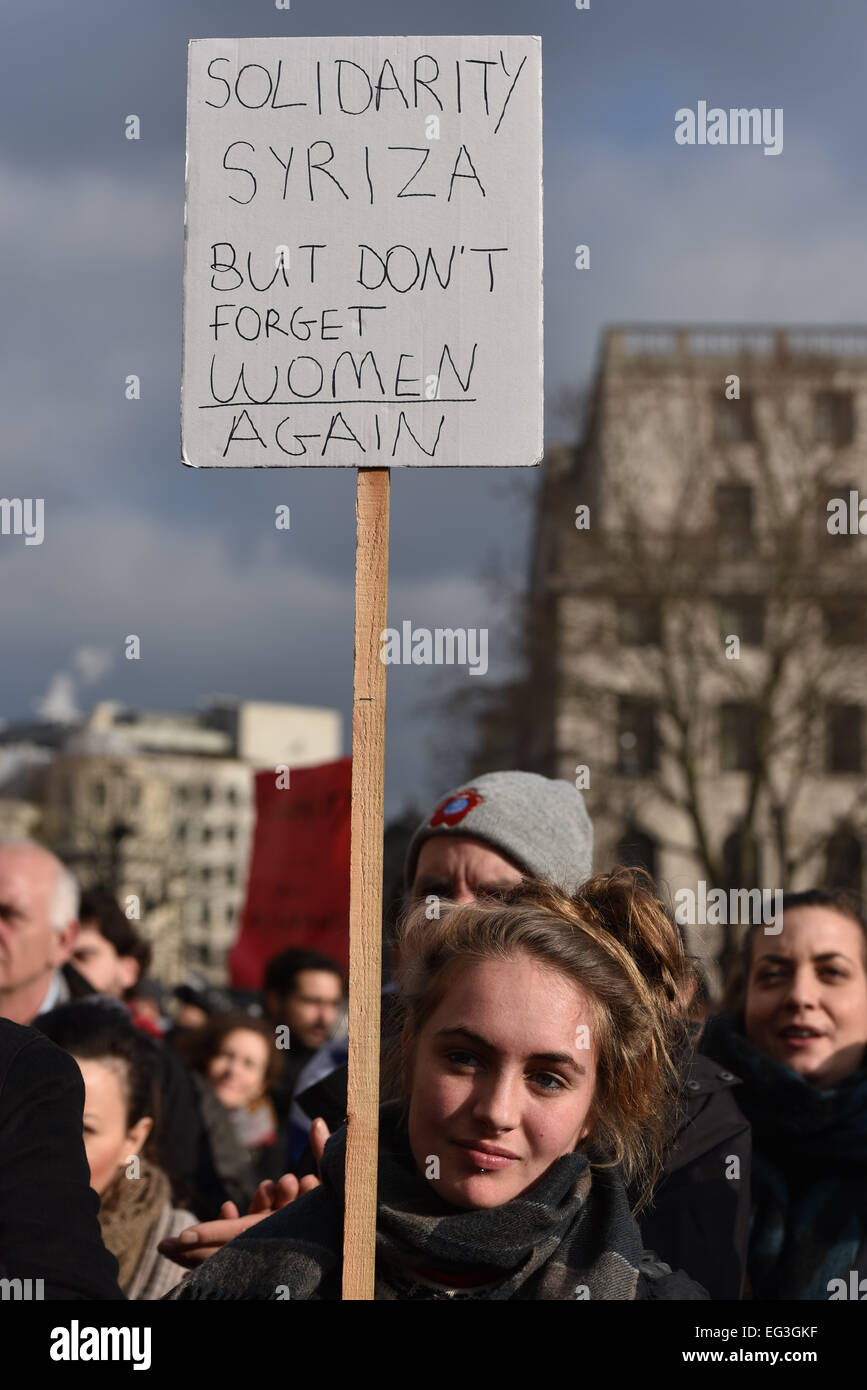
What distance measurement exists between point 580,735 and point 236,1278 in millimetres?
24246

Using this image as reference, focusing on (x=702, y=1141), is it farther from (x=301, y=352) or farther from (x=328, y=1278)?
(x=301, y=352)

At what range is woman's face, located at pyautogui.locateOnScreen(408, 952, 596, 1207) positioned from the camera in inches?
86.5

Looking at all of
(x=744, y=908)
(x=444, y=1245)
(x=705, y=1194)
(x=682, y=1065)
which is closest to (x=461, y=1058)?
(x=444, y=1245)

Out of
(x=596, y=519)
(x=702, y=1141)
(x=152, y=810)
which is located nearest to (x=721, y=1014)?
(x=702, y=1141)

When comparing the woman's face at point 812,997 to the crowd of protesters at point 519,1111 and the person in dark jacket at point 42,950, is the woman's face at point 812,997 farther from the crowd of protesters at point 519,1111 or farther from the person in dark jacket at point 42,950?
the person in dark jacket at point 42,950

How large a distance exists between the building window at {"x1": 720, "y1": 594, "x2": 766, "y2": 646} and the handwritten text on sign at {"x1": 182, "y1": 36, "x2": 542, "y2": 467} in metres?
22.9

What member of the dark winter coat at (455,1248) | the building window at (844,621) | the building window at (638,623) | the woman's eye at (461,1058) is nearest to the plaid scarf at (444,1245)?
the dark winter coat at (455,1248)

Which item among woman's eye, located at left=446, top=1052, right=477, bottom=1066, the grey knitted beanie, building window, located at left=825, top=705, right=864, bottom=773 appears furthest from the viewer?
building window, located at left=825, top=705, right=864, bottom=773

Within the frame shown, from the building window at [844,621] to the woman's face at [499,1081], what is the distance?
2334 cm

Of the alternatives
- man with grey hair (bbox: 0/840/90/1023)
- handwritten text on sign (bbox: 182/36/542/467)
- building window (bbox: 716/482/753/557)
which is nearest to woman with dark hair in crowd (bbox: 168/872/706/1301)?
handwritten text on sign (bbox: 182/36/542/467)

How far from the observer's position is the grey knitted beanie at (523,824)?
2.96m

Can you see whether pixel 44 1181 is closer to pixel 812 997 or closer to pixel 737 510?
pixel 812 997

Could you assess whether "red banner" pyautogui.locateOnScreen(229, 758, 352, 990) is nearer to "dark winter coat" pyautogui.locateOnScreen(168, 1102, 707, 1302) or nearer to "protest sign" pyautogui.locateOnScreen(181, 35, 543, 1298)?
"protest sign" pyautogui.locateOnScreen(181, 35, 543, 1298)

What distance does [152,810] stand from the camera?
4922cm
